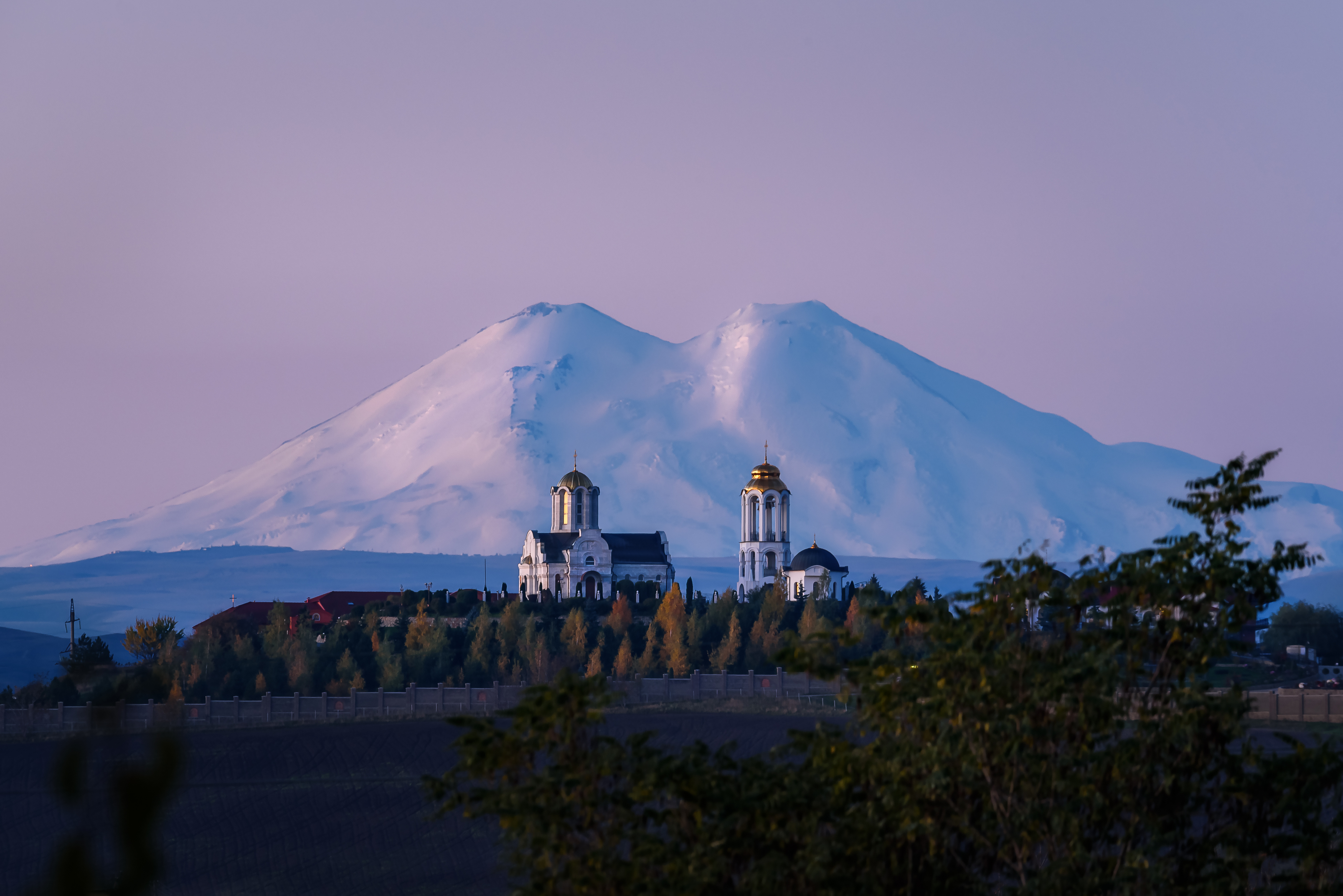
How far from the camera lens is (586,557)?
387 feet

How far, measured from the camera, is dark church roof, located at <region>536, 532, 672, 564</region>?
118m

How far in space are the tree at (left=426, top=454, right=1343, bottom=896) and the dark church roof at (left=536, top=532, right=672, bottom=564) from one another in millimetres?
101999

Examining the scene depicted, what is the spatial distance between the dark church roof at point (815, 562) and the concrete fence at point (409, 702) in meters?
32.8

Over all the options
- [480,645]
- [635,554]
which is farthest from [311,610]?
[480,645]

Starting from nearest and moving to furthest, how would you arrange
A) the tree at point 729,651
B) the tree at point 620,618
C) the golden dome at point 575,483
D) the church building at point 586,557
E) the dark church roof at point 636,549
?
the tree at point 729,651 < the tree at point 620,618 < the church building at point 586,557 < the dark church roof at point 636,549 < the golden dome at point 575,483

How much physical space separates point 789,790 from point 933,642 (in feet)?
6.29

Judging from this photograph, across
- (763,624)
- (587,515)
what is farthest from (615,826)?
(587,515)

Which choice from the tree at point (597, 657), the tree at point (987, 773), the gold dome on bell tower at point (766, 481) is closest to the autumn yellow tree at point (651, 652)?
the tree at point (597, 657)

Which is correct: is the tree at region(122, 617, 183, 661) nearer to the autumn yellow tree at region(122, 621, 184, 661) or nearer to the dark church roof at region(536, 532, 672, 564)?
the autumn yellow tree at region(122, 621, 184, 661)

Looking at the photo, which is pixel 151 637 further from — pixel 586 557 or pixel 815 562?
pixel 815 562

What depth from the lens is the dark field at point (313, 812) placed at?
4059cm

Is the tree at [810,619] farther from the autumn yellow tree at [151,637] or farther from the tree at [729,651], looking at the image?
the autumn yellow tree at [151,637]

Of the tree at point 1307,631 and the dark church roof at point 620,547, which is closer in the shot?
the tree at point 1307,631

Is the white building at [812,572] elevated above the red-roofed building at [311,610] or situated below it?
above
